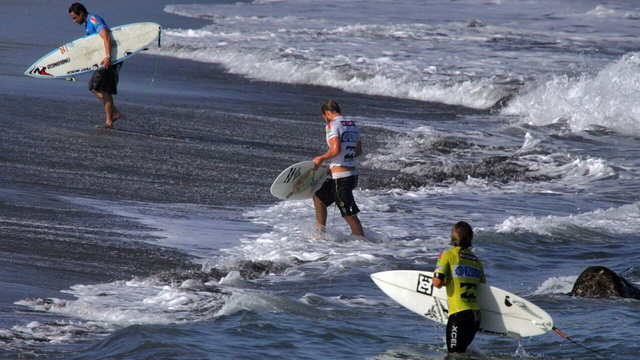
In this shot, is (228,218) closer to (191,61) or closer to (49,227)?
(49,227)

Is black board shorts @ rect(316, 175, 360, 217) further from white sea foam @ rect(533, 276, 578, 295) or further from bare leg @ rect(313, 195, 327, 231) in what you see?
white sea foam @ rect(533, 276, 578, 295)

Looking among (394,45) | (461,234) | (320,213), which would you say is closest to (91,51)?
(320,213)

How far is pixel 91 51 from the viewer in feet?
46.1

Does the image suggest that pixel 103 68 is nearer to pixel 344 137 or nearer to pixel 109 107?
pixel 109 107

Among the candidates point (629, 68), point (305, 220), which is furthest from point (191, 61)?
point (305, 220)

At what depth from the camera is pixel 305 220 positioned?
10547mm

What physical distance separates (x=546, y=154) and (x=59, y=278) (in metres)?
10.1

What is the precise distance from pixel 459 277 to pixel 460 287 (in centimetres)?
7

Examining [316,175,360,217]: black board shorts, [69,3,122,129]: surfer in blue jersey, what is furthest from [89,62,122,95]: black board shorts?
[316,175,360,217]: black board shorts

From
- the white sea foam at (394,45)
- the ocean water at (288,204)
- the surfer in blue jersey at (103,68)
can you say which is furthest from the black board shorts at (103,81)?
the white sea foam at (394,45)

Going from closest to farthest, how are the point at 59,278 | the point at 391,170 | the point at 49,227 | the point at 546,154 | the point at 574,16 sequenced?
the point at 59,278 < the point at 49,227 < the point at 391,170 < the point at 546,154 < the point at 574,16

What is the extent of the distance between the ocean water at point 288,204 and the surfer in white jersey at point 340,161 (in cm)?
46

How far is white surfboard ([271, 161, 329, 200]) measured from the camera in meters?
9.60

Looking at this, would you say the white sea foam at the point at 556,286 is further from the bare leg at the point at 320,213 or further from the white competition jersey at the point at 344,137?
the bare leg at the point at 320,213
